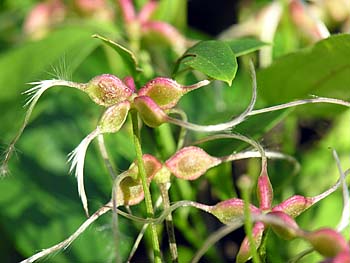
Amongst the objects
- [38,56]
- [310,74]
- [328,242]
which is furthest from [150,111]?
[38,56]

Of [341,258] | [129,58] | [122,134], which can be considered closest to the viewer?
[341,258]

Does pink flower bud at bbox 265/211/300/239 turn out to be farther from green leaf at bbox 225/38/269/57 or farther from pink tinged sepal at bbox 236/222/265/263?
green leaf at bbox 225/38/269/57

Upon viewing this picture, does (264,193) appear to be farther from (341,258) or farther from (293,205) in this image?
(341,258)

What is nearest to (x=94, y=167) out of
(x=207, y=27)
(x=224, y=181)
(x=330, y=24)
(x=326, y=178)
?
(x=224, y=181)

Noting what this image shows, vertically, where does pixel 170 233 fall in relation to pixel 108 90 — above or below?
below

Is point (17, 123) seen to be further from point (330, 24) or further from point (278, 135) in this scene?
point (330, 24)

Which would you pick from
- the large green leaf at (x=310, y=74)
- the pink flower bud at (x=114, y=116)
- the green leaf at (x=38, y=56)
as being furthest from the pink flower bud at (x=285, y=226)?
the green leaf at (x=38, y=56)

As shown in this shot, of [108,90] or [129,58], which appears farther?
[129,58]
